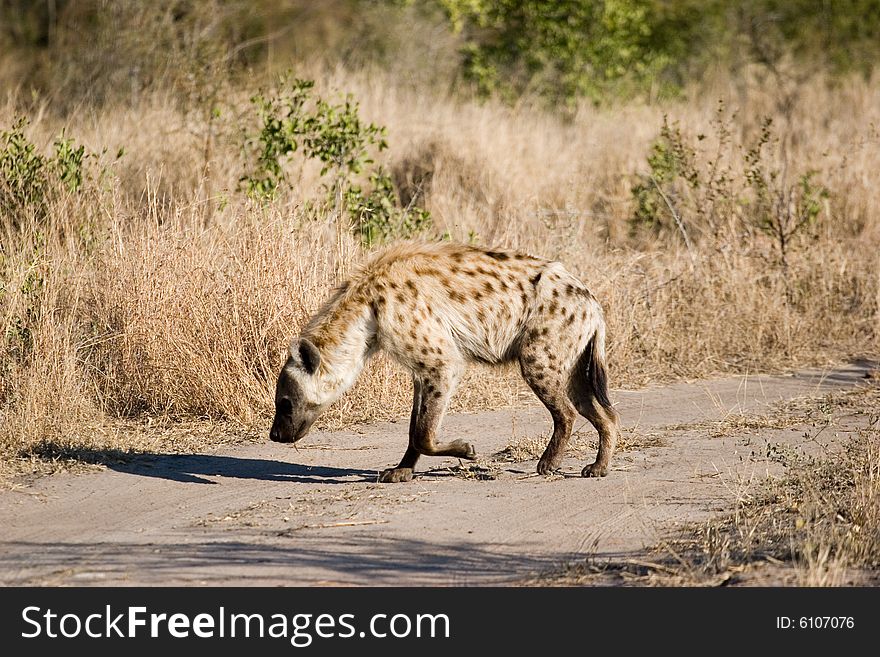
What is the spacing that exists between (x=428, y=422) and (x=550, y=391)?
0.74 m

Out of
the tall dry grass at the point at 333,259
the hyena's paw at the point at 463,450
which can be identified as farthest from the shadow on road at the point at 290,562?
the tall dry grass at the point at 333,259

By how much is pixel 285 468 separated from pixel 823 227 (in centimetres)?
867

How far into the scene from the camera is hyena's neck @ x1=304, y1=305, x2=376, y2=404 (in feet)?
24.5

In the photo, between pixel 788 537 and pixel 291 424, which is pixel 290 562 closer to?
pixel 291 424

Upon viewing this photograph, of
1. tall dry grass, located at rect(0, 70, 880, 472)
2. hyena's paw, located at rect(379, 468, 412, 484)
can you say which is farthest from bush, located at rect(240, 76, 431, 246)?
hyena's paw, located at rect(379, 468, 412, 484)

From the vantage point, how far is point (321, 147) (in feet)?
41.0

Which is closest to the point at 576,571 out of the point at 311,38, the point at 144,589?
the point at 144,589

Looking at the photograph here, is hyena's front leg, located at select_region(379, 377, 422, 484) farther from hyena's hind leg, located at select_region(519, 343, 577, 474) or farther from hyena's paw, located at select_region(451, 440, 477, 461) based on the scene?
hyena's hind leg, located at select_region(519, 343, 577, 474)

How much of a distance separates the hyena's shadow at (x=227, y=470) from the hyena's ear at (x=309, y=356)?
2.17 ft

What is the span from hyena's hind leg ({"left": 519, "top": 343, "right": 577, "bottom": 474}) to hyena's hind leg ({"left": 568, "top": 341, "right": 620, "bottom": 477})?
190 millimetres

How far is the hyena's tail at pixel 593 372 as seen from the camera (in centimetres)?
759

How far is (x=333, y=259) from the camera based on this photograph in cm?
1004

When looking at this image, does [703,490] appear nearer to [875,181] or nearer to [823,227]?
[823,227]

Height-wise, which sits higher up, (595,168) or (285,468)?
(595,168)
